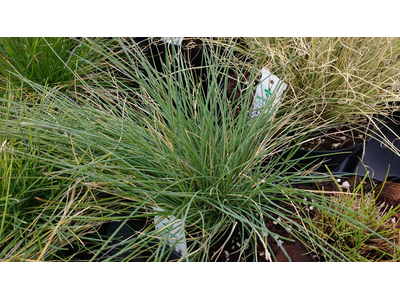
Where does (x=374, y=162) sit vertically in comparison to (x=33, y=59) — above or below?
below

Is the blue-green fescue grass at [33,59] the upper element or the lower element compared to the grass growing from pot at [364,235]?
upper

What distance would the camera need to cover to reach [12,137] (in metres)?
0.69

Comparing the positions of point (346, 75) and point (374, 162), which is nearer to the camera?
point (346, 75)

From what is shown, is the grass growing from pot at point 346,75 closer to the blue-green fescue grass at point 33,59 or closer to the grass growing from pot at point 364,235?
the grass growing from pot at point 364,235

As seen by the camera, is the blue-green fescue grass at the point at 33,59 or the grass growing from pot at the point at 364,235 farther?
the blue-green fescue grass at the point at 33,59

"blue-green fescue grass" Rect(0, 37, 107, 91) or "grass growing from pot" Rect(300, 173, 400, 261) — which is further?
"blue-green fescue grass" Rect(0, 37, 107, 91)

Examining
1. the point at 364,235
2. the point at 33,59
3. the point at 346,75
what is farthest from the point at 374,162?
the point at 33,59

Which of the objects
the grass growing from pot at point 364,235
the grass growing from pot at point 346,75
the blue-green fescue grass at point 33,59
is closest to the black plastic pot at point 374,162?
the grass growing from pot at point 346,75

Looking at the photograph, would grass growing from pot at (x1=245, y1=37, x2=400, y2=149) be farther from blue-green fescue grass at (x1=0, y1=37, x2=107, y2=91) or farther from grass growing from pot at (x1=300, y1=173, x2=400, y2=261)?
blue-green fescue grass at (x1=0, y1=37, x2=107, y2=91)

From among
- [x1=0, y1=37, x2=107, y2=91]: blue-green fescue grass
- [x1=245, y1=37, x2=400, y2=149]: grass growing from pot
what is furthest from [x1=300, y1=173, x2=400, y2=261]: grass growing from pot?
[x1=0, y1=37, x2=107, y2=91]: blue-green fescue grass

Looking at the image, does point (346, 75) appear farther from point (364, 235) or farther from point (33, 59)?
point (33, 59)

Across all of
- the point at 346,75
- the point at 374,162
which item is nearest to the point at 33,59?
the point at 346,75

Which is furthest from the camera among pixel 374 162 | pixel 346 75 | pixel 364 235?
pixel 374 162

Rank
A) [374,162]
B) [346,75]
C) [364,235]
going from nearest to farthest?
1. [364,235]
2. [346,75]
3. [374,162]
